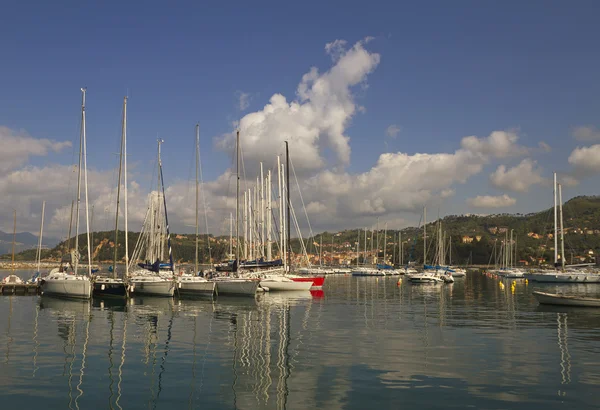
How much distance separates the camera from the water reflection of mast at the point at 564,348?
55.4ft

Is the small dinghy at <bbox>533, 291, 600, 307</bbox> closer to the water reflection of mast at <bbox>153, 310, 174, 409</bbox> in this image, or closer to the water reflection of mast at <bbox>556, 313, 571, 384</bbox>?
the water reflection of mast at <bbox>556, 313, 571, 384</bbox>

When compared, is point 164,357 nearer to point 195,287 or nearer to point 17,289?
point 195,287

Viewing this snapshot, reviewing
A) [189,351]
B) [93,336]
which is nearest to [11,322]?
[93,336]

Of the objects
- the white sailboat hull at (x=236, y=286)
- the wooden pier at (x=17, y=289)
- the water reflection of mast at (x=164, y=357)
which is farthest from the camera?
the wooden pier at (x=17, y=289)

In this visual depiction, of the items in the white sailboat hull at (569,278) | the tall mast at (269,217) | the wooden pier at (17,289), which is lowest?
the white sailboat hull at (569,278)

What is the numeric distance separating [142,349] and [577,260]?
173213 millimetres

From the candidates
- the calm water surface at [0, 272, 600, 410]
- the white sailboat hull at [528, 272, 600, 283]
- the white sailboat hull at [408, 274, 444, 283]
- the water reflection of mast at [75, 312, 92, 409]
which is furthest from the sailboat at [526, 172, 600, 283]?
the water reflection of mast at [75, 312, 92, 409]

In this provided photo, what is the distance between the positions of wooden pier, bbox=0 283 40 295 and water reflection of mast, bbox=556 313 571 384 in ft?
161

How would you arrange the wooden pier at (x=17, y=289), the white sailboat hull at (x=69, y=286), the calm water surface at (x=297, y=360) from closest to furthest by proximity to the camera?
the calm water surface at (x=297, y=360), the white sailboat hull at (x=69, y=286), the wooden pier at (x=17, y=289)

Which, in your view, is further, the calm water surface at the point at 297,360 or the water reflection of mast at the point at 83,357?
the water reflection of mast at the point at 83,357

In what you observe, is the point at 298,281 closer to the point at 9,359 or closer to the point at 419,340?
the point at 419,340

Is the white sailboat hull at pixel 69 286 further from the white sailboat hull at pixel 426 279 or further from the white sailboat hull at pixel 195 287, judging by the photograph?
the white sailboat hull at pixel 426 279

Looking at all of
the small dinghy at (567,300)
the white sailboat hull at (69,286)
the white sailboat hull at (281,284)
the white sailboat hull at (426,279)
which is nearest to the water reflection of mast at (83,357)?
the white sailboat hull at (69,286)

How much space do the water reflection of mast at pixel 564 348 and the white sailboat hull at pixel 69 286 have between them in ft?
123
